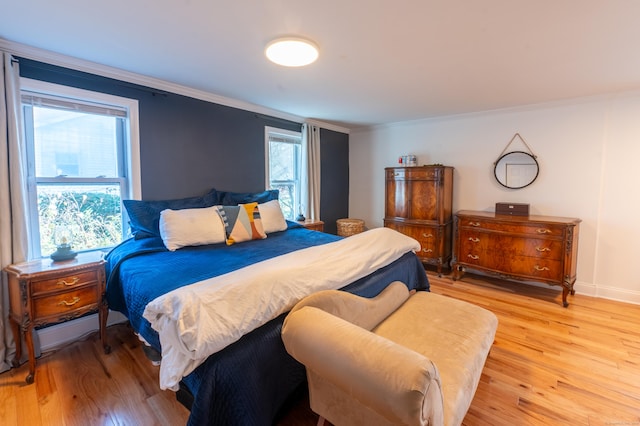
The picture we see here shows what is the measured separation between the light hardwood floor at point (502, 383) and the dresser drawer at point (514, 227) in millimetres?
875

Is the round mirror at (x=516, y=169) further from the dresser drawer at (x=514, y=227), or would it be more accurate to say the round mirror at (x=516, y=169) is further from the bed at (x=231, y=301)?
the bed at (x=231, y=301)

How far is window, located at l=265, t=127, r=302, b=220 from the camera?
412 cm

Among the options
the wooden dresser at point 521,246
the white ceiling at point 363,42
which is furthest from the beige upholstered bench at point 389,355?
the wooden dresser at point 521,246

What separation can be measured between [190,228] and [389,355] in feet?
6.80

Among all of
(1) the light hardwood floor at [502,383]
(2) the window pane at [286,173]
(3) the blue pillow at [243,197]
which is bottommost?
(1) the light hardwood floor at [502,383]

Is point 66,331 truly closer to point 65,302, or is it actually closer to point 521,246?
point 65,302

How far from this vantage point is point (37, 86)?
7.41ft

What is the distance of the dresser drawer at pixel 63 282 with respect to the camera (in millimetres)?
1930

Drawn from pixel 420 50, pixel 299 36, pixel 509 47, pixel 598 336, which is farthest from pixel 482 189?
pixel 299 36

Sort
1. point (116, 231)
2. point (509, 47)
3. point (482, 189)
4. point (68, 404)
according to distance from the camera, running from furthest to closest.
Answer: point (482, 189) < point (116, 231) < point (509, 47) < point (68, 404)

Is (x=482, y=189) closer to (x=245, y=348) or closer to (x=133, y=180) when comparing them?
(x=245, y=348)

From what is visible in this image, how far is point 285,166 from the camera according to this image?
440 cm

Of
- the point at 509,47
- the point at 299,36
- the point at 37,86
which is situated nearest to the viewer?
the point at 299,36

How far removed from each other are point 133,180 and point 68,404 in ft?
5.80
